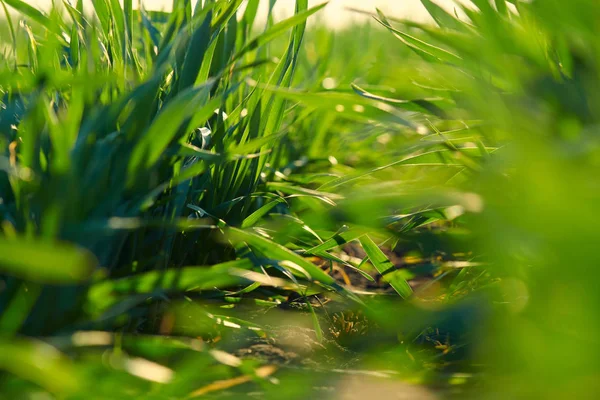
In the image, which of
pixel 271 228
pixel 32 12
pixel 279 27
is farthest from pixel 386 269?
pixel 32 12

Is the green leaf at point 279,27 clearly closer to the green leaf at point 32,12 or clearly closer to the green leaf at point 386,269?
the green leaf at point 386,269

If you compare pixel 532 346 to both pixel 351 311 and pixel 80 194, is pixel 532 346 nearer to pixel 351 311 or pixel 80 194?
pixel 80 194

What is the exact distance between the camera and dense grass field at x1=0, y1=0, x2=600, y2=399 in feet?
2.28

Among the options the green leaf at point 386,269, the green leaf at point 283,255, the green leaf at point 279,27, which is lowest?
the green leaf at point 386,269

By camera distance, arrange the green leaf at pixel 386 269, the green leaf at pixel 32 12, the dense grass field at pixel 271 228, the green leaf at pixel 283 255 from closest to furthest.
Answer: the dense grass field at pixel 271 228 < the green leaf at pixel 283 255 < the green leaf at pixel 386 269 < the green leaf at pixel 32 12

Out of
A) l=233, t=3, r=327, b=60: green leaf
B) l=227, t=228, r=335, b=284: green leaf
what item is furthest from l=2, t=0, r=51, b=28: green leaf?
l=227, t=228, r=335, b=284: green leaf

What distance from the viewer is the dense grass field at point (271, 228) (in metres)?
0.69

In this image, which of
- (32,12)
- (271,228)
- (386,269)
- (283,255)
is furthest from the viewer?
(32,12)

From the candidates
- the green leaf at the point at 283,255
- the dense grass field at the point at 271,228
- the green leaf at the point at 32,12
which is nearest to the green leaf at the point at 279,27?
the dense grass field at the point at 271,228

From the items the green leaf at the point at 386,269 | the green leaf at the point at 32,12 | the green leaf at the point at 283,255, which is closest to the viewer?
the green leaf at the point at 283,255

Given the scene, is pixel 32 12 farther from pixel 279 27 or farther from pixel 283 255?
pixel 283 255

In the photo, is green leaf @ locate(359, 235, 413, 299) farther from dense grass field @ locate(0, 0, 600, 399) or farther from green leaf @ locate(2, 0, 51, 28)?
green leaf @ locate(2, 0, 51, 28)

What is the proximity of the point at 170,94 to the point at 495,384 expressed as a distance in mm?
736

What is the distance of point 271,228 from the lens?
4.40 feet
